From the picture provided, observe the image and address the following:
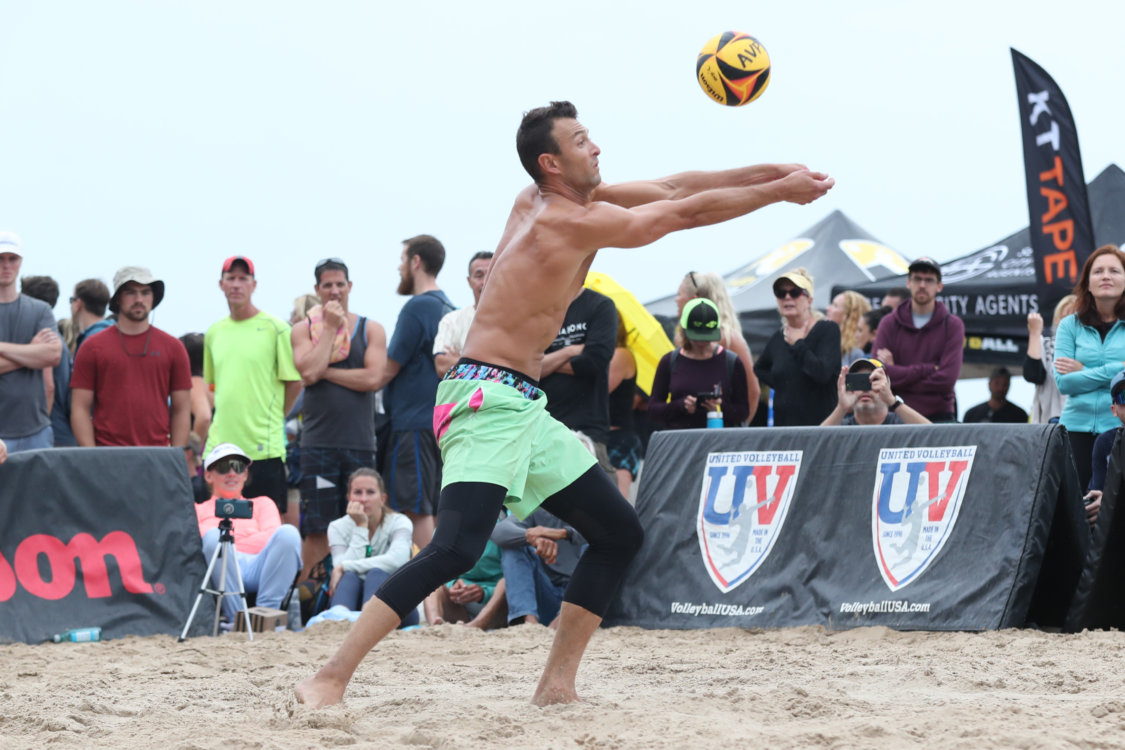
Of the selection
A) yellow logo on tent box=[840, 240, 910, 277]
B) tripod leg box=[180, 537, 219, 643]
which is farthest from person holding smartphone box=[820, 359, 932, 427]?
yellow logo on tent box=[840, 240, 910, 277]

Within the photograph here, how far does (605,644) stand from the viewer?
6.73m

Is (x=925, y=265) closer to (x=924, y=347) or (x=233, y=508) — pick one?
(x=924, y=347)

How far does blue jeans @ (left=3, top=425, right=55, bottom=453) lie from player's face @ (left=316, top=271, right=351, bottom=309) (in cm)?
196

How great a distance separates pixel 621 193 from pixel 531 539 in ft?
10.0

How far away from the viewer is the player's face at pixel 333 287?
8.84 m

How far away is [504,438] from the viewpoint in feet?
15.1

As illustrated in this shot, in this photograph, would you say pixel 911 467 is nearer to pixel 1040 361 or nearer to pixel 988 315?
pixel 1040 361

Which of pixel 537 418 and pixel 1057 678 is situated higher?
pixel 537 418

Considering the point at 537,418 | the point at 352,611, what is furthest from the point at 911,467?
the point at 352,611

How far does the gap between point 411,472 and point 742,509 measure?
7.95 ft

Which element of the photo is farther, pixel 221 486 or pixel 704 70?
pixel 221 486

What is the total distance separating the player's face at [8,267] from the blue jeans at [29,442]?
945 mm

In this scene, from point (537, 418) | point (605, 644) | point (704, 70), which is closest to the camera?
point (537, 418)

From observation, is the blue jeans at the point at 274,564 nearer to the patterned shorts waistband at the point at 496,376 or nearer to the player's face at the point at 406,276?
the player's face at the point at 406,276
